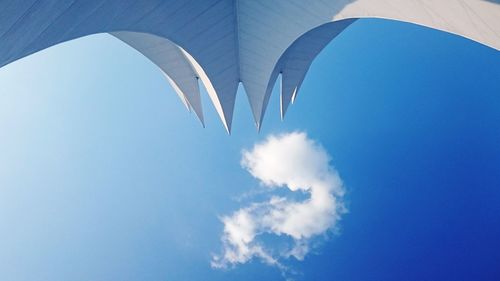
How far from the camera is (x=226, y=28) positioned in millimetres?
16141

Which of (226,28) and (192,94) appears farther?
(192,94)

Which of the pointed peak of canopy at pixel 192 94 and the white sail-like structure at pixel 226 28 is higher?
the pointed peak of canopy at pixel 192 94

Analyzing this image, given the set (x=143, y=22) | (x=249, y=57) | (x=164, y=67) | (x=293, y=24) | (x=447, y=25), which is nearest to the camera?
(x=447, y=25)

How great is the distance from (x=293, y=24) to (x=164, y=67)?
8722 millimetres

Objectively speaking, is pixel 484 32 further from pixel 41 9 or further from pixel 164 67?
pixel 164 67

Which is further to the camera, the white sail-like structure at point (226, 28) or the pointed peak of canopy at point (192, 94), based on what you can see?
the pointed peak of canopy at point (192, 94)

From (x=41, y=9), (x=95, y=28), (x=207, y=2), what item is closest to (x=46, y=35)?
(x=41, y=9)

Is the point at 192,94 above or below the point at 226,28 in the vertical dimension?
above

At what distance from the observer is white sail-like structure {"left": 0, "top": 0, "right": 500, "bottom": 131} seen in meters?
6.74

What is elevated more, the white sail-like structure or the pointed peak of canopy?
the pointed peak of canopy

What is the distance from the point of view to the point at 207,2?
13.9m

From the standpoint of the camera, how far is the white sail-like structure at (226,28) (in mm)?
6742

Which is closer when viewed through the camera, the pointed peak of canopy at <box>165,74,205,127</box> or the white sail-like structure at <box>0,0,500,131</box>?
the white sail-like structure at <box>0,0,500,131</box>

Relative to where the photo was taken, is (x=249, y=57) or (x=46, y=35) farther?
(x=249, y=57)
